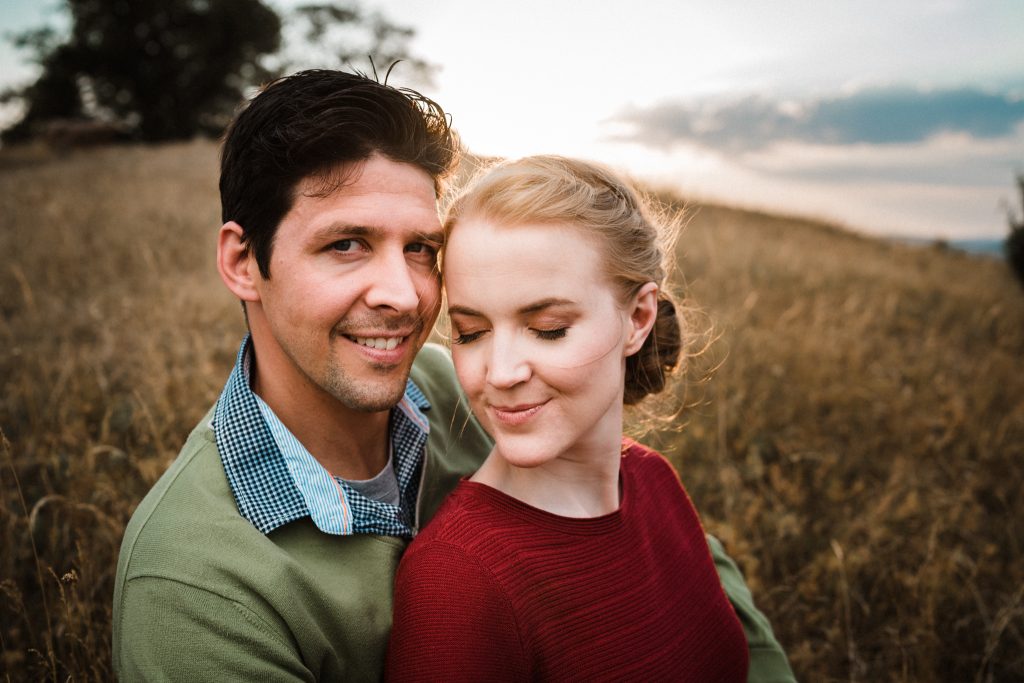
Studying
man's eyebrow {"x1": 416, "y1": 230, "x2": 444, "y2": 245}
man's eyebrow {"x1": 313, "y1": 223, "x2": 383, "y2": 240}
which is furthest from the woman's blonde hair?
man's eyebrow {"x1": 313, "y1": 223, "x2": 383, "y2": 240}

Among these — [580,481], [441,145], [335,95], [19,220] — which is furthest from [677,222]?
[19,220]

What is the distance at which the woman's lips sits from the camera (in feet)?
5.52

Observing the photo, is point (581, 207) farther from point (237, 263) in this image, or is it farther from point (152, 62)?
point (152, 62)

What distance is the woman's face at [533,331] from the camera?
1.62 meters

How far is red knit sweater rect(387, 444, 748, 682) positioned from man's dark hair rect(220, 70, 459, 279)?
1.08m

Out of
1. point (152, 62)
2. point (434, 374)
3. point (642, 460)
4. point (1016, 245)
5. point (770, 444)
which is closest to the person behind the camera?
point (642, 460)

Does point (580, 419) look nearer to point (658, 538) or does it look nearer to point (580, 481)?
point (580, 481)

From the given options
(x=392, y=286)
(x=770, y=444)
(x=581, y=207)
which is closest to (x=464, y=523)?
(x=392, y=286)

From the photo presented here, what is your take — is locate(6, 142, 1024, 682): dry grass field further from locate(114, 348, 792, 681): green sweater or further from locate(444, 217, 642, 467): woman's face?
locate(444, 217, 642, 467): woman's face

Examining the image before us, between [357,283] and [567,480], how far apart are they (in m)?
0.88

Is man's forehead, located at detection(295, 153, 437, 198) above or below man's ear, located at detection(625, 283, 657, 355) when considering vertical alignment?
above

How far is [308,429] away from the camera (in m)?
2.15

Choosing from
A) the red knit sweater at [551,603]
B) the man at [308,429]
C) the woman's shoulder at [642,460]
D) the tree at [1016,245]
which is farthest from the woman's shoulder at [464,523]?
the tree at [1016,245]

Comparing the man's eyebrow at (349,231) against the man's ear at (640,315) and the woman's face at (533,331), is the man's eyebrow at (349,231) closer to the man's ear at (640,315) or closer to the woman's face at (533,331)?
the woman's face at (533,331)
